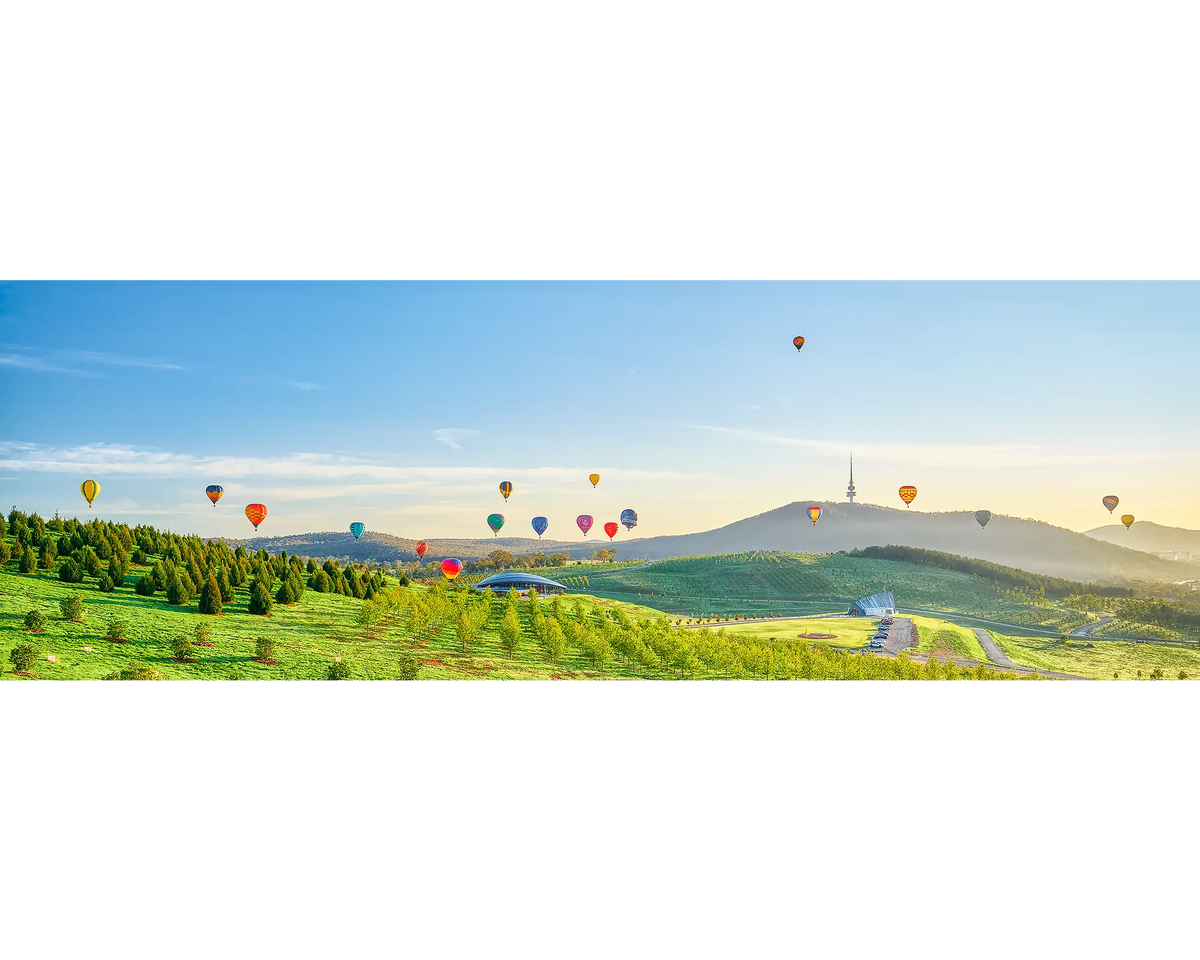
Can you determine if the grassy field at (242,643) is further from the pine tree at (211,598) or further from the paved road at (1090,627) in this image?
the paved road at (1090,627)

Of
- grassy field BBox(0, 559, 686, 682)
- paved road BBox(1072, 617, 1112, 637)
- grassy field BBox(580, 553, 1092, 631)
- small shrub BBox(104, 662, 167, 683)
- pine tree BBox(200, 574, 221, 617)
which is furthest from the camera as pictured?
grassy field BBox(580, 553, 1092, 631)

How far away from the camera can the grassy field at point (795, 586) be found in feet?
50.0

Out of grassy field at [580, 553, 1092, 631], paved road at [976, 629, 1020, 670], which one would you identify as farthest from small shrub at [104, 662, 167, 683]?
paved road at [976, 629, 1020, 670]

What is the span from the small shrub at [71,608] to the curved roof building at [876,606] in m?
15.1

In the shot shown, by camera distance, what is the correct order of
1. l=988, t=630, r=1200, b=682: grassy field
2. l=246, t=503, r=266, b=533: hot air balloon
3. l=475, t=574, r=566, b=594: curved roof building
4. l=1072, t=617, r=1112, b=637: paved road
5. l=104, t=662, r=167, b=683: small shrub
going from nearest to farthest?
l=104, t=662, r=167, b=683: small shrub → l=246, t=503, r=266, b=533: hot air balloon → l=988, t=630, r=1200, b=682: grassy field → l=475, t=574, r=566, b=594: curved roof building → l=1072, t=617, r=1112, b=637: paved road

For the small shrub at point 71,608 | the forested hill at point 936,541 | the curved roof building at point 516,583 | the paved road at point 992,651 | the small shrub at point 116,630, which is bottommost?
the paved road at point 992,651

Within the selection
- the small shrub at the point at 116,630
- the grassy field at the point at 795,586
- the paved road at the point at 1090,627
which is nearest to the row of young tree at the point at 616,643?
the small shrub at the point at 116,630

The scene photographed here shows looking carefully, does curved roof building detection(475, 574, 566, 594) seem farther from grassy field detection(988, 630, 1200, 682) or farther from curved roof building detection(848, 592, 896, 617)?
curved roof building detection(848, 592, 896, 617)

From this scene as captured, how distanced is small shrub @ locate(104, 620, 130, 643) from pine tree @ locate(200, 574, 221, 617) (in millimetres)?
896

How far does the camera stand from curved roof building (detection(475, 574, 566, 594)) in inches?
411
